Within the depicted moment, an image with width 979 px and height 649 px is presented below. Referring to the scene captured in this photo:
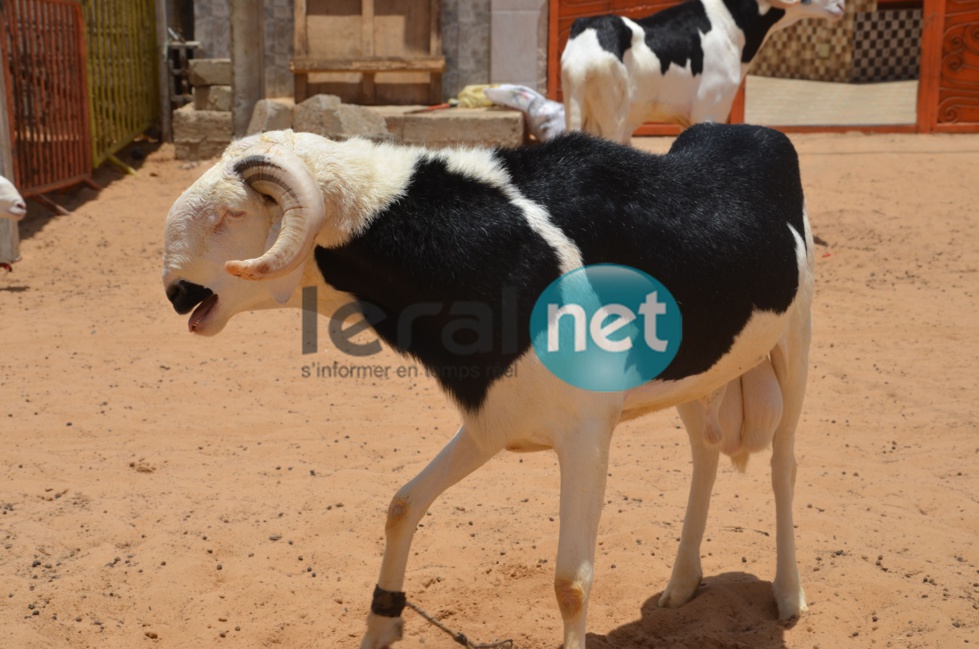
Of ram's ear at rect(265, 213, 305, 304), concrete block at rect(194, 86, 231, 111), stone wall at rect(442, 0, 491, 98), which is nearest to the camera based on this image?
ram's ear at rect(265, 213, 305, 304)

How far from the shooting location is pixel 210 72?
12.2 metres

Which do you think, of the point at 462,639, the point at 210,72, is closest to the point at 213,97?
the point at 210,72

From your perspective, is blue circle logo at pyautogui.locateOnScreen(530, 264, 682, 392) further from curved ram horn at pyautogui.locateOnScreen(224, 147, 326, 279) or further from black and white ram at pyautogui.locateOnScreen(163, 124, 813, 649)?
curved ram horn at pyautogui.locateOnScreen(224, 147, 326, 279)

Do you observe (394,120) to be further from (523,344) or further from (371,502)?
(523,344)

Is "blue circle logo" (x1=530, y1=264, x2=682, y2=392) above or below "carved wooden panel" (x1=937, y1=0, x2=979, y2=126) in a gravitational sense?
below

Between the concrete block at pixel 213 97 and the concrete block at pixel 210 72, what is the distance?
0.22 ft

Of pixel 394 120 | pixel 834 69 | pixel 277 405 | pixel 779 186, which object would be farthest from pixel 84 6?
pixel 834 69

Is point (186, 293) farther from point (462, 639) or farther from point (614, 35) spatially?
point (614, 35)

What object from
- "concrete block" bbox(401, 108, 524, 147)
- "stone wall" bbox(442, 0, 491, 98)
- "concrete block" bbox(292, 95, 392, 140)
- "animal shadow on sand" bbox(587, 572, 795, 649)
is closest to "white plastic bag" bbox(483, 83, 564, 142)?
"concrete block" bbox(401, 108, 524, 147)

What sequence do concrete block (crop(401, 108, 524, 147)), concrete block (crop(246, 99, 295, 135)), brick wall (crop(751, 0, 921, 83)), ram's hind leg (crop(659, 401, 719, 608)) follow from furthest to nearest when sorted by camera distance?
1. brick wall (crop(751, 0, 921, 83))
2. concrete block (crop(246, 99, 295, 135))
3. concrete block (crop(401, 108, 524, 147))
4. ram's hind leg (crop(659, 401, 719, 608))

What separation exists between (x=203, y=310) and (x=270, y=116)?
29.4ft

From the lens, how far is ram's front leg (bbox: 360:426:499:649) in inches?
132

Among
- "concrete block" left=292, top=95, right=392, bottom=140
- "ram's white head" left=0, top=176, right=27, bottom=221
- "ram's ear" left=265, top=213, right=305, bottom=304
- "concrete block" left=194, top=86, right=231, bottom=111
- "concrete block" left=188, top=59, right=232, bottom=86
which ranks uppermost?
"concrete block" left=188, top=59, right=232, bottom=86

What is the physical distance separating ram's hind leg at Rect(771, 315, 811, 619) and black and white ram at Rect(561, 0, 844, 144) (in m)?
4.61
